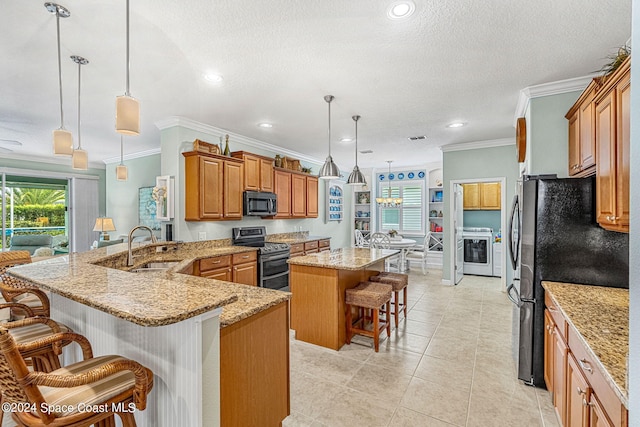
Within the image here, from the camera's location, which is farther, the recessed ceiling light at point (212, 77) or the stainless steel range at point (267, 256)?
the stainless steel range at point (267, 256)

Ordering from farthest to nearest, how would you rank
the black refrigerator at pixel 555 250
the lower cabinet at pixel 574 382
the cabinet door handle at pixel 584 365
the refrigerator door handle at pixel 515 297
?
the refrigerator door handle at pixel 515 297 → the black refrigerator at pixel 555 250 → the cabinet door handle at pixel 584 365 → the lower cabinet at pixel 574 382

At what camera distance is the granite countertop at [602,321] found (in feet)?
3.50

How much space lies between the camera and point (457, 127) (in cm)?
440

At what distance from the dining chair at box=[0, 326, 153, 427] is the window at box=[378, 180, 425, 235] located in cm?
734

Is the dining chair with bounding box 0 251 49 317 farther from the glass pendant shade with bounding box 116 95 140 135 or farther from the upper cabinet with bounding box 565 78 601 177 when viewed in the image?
the upper cabinet with bounding box 565 78 601 177

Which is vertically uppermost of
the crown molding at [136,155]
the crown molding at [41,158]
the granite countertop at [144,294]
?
the crown molding at [136,155]

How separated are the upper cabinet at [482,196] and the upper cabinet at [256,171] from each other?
4.53 m

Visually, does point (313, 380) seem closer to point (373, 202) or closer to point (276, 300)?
point (276, 300)

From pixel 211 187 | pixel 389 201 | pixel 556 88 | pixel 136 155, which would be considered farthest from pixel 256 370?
pixel 389 201

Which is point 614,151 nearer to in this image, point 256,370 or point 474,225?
point 256,370

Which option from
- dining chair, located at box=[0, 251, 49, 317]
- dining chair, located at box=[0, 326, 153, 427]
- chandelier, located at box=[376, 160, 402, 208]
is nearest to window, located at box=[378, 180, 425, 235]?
chandelier, located at box=[376, 160, 402, 208]

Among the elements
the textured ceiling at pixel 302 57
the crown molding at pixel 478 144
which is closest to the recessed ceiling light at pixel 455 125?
the textured ceiling at pixel 302 57

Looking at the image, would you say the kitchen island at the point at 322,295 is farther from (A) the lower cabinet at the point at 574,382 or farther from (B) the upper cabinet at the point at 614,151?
(B) the upper cabinet at the point at 614,151

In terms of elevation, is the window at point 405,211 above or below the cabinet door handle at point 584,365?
above
